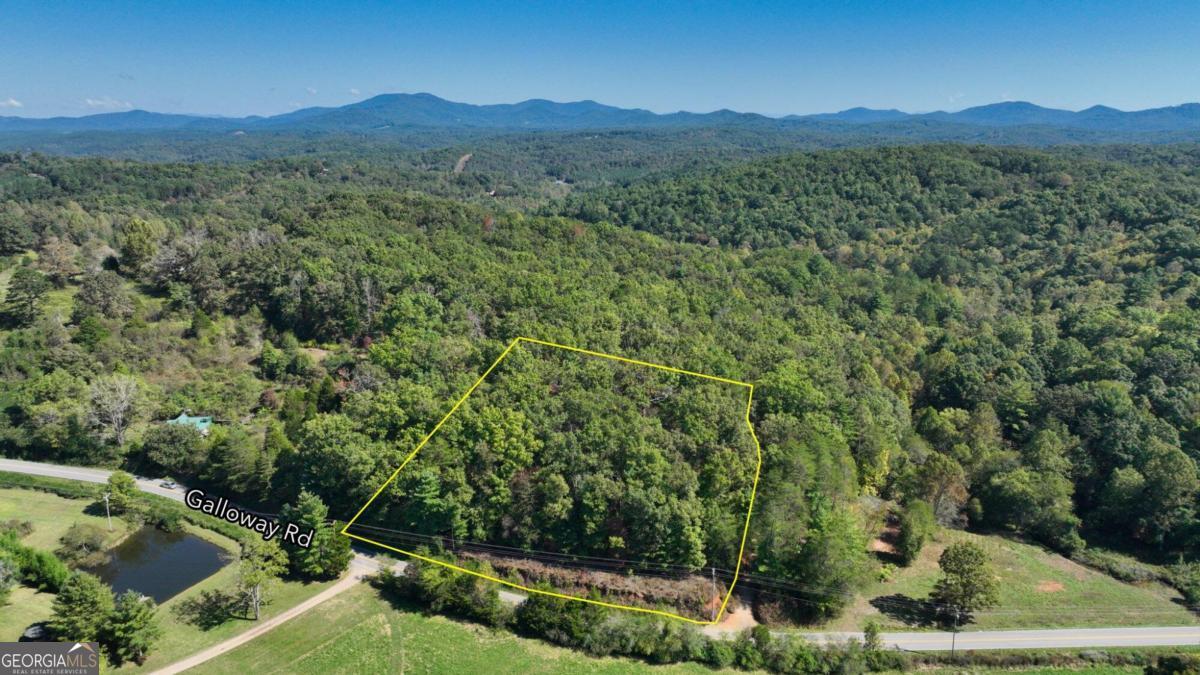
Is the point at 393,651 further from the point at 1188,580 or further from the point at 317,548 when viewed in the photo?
the point at 1188,580

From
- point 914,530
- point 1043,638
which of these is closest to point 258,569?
point 914,530

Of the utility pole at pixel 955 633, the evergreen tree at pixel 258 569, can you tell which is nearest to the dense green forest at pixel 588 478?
the evergreen tree at pixel 258 569

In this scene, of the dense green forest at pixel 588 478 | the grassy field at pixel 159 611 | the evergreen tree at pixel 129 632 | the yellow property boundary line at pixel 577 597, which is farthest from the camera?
the dense green forest at pixel 588 478

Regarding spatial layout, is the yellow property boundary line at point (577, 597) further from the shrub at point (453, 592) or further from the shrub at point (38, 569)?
the shrub at point (38, 569)

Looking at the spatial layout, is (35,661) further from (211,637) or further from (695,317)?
(695,317)

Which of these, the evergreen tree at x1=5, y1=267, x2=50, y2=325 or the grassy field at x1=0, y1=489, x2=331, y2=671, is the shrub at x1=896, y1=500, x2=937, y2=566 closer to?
the grassy field at x1=0, y1=489, x2=331, y2=671

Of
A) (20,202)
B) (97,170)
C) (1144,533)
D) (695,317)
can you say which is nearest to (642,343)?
(695,317)
